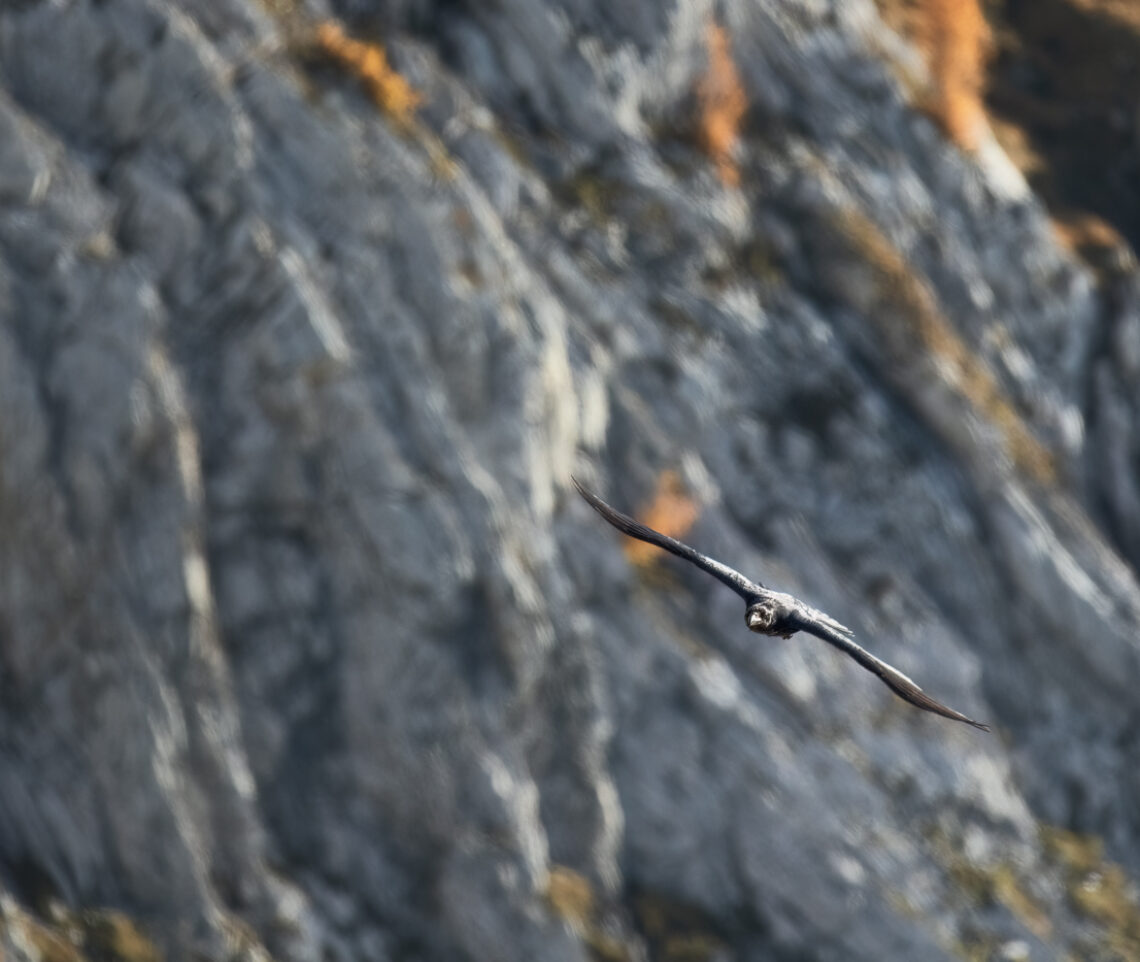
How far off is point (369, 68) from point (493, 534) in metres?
10.2

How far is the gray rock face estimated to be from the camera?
32.4 metres

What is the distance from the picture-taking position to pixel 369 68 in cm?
3759

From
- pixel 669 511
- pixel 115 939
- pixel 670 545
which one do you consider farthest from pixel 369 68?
pixel 670 545

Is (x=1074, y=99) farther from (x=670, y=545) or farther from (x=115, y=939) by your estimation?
(x=670, y=545)

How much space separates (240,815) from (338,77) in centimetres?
1485

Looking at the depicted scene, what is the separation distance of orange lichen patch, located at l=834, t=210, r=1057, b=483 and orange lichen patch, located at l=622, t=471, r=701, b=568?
24.2 feet

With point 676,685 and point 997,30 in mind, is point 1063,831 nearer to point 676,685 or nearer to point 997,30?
point 676,685

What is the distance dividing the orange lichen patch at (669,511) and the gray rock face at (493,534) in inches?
13.9

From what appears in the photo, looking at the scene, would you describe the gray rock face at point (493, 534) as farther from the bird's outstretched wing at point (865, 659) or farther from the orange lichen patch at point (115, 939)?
the bird's outstretched wing at point (865, 659)

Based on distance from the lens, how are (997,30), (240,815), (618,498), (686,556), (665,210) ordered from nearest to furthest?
(686,556) < (240,815) < (618,498) < (665,210) < (997,30)

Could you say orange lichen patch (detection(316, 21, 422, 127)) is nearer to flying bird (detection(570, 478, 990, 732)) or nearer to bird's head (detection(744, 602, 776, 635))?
flying bird (detection(570, 478, 990, 732))

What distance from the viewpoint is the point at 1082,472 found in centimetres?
4462

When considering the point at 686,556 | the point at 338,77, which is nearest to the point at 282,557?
the point at 338,77

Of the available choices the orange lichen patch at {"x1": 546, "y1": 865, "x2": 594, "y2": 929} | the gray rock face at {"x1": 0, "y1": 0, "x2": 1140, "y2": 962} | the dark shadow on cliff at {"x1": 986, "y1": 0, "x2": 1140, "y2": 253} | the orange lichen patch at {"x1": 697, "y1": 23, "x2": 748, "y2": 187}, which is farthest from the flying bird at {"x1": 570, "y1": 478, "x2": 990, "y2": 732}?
the dark shadow on cliff at {"x1": 986, "y1": 0, "x2": 1140, "y2": 253}
